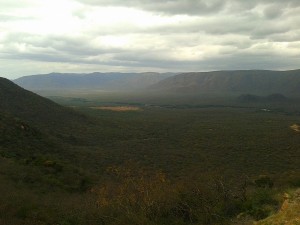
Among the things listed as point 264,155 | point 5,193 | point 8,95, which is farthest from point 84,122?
point 5,193

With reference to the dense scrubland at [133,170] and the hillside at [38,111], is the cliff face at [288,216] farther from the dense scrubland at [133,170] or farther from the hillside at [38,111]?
the hillside at [38,111]

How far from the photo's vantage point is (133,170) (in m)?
21.1

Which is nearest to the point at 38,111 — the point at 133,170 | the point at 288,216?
the point at 133,170

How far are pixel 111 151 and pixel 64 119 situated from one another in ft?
Result: 77.1

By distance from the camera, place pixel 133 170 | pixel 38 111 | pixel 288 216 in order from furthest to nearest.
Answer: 1. pixel 38 111
2. pixel 133 170
3. pixel 288 216

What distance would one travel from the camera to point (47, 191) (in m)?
19.6

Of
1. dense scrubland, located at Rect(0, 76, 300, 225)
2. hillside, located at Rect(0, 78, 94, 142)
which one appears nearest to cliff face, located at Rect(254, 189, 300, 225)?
dense scrubland, located at Rect(0, 76, 300, 225)

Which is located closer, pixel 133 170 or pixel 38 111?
pixel 133 170

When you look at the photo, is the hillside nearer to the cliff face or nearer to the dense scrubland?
the dense scrubland

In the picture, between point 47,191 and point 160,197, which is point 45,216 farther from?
point 47,191

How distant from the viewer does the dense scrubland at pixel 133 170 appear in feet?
39.8

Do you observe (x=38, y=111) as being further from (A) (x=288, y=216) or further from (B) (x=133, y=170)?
(A) (x=288, y=216)

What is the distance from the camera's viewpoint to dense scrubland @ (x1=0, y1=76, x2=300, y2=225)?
1213 centimetres

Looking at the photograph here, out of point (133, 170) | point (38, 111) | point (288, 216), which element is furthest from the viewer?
point (38, 111)
